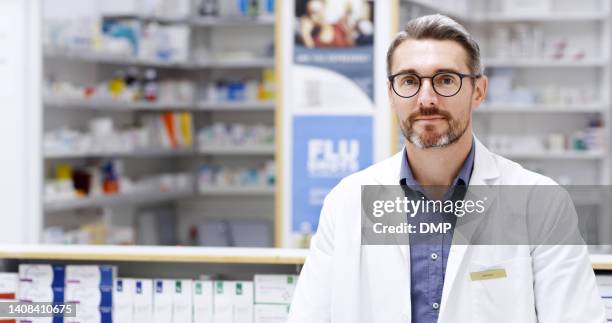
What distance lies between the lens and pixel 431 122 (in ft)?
7.72

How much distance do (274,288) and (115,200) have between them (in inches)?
167

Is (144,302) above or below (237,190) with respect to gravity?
above

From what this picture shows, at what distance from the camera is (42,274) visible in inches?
131

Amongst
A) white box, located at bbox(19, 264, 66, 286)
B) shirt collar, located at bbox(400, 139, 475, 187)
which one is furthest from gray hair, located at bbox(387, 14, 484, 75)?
white box, located at bbox(19, 264, 66, 286)

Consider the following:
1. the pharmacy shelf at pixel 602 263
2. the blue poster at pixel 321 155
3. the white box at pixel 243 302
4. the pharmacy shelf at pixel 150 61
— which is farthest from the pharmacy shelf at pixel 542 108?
the white box at pixel 243 302

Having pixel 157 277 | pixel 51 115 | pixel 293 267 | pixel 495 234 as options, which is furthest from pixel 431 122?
pixel 51 115

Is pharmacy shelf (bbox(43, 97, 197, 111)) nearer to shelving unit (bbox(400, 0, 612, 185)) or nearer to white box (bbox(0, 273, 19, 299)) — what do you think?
shelving unit (bbox(400, 0, 612, 185))

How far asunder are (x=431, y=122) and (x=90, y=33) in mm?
4913

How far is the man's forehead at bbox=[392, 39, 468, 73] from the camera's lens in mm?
2350

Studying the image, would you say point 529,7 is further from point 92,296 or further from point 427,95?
point 427,95

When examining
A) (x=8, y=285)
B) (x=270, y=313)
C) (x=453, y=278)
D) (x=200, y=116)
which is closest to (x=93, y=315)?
(x=8, y=285)

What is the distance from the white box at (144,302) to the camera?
3254 mm

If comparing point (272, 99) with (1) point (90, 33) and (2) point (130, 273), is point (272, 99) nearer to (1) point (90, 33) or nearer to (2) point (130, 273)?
(1) point (90, 33)

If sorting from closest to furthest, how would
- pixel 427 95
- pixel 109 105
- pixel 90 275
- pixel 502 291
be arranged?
pixel 427 95, pixel 502 291, pixel 90 275, pixel 109 105
